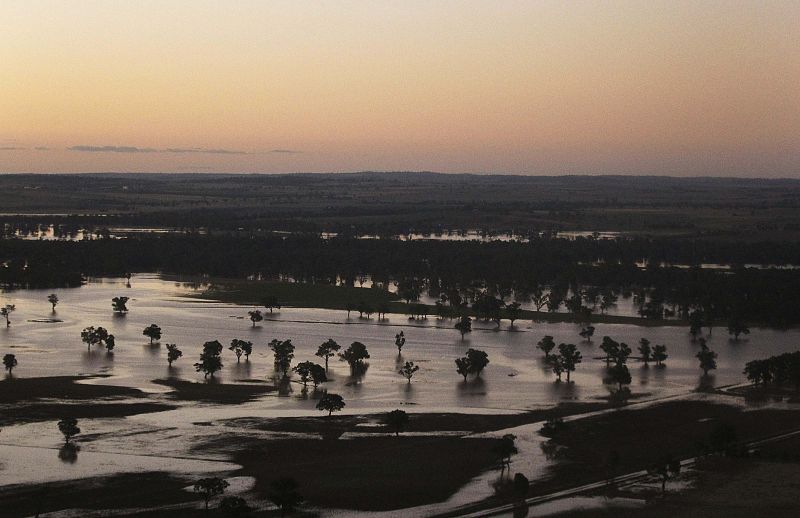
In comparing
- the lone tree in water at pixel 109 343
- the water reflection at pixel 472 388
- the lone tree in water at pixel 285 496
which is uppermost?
the lone tree in water at pixel 109 343

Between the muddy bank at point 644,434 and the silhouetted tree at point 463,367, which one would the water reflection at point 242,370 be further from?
the muddy bank at point 644,434

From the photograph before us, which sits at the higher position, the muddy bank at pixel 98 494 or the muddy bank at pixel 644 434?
the muddy bank at pixel 644 434

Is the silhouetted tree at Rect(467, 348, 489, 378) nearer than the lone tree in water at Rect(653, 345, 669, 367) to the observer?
Yes

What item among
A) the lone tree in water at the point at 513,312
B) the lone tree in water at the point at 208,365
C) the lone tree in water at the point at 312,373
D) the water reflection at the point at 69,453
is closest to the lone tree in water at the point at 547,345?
the lone tree in water at the point at 513,312

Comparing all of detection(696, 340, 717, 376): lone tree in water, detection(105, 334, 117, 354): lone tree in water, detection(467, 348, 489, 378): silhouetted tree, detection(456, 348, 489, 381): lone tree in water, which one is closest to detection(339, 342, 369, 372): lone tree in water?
detection(456, 348, 489, 381): lone tree in water

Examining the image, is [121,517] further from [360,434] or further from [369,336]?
[369,336]

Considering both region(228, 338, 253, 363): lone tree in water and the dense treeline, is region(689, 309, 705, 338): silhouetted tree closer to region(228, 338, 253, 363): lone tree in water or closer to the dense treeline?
the dense treeline
